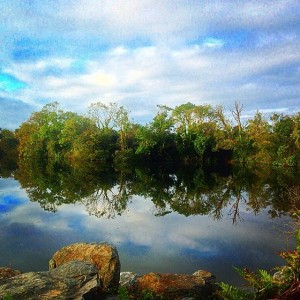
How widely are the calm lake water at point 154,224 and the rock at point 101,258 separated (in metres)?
3.38

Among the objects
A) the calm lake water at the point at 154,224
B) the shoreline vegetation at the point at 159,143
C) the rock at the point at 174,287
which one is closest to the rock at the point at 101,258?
the rock at the point at 174,287

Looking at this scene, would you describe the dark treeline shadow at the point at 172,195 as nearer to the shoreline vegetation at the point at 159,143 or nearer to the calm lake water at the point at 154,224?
the calm lake water at the point at 154,224

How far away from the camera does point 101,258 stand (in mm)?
8430

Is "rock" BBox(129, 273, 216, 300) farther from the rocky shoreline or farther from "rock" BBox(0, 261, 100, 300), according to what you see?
"rock" BBox(0, 261, 100, 300)

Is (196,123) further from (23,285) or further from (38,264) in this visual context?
(23,285)

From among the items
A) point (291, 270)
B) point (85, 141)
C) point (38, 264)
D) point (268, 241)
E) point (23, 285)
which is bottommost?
A: point (268, 241)

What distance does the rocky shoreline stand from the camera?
5457 millimetres

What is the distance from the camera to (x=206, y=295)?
25.7 ft

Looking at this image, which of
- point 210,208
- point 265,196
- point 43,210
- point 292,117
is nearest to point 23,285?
point 43,210

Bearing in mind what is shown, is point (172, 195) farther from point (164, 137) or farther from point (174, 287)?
point (164, 137)

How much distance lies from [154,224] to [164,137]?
5028 cm

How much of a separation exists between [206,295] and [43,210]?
54.3 ft

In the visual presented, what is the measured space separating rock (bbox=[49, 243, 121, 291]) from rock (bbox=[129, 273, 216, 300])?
0.53 meters

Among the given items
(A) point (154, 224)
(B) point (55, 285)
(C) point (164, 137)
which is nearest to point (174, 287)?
(B) point (55, 285)
